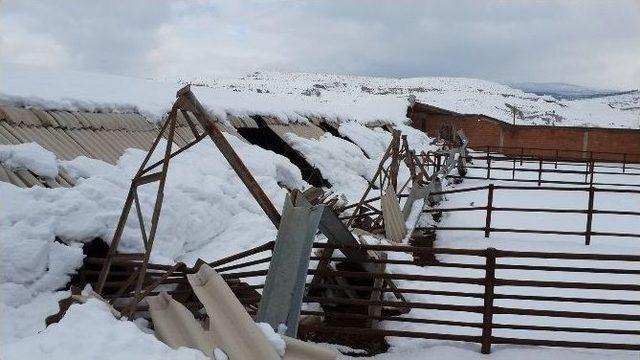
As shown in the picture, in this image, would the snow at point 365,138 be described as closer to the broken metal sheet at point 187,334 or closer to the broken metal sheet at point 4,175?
the broken metal sheet at point 4,175

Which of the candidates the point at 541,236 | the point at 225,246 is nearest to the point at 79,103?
the point at 225,246

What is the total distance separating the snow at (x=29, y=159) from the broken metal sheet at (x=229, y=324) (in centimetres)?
362

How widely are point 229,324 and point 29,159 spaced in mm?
4549

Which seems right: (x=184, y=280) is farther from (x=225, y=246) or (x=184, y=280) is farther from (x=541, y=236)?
(x=541, y=236)

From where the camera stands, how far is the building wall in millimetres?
29812

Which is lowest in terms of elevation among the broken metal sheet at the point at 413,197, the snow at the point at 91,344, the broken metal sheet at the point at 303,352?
the broken metal sheet at the point at 413,197

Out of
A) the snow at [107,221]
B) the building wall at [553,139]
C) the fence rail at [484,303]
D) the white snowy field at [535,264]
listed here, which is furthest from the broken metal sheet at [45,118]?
the building wall at [553,139]

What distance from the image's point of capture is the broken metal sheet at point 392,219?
934cm

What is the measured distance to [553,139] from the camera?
3089 centimetres

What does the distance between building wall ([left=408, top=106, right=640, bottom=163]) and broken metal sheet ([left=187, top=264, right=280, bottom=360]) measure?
81.2ft

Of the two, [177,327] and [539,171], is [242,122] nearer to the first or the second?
[539,171]

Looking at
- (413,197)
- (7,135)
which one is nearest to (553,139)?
(413,197)

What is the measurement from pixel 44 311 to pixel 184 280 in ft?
4.41

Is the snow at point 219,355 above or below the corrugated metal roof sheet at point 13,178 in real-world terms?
below
